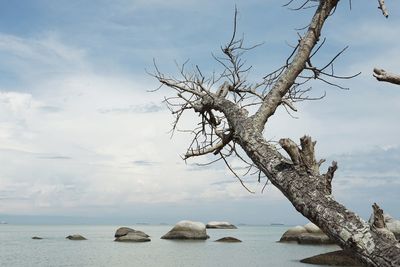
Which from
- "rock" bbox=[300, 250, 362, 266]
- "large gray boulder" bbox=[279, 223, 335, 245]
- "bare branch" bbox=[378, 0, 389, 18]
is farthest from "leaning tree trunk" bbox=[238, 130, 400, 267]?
"large gray boulder" bbox=[279, 223, 335, 245]

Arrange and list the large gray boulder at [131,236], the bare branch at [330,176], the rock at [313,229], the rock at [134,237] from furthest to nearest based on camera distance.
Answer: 1. the large gray boulder at [131,236]
2. the rock at [134,237]
3. the rock at [313,229]
4. the bare branch at [330,176]

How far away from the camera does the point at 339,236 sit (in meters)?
3.34

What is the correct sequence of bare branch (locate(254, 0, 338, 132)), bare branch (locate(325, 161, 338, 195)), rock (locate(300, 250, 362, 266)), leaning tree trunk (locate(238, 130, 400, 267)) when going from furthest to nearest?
rock (locate(300, 250, 362, 266))
bare branch (locate(254, 0, 338, 132))
bare branch (locate(325, 161, 338, 195))
leaning tree trunk (locate(238, 130, 400, 267))

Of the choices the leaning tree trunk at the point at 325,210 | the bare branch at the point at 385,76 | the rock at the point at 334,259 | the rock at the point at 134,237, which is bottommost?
the rock at the point at 334,259

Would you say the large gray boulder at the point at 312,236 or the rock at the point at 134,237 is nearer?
the large gray boulder at the point at 312,236

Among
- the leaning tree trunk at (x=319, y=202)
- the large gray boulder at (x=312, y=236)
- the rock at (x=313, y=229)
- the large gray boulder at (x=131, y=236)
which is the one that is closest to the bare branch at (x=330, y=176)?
the leaning tree trunk at (x=319, y=202)

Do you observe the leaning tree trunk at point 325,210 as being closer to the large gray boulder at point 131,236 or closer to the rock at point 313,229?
the rock at point 313,229

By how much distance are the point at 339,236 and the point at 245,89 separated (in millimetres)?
4111

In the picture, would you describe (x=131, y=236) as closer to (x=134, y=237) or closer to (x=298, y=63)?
(x=134, y=237)

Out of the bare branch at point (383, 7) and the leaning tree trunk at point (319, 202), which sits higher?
the bare branch at point (383, 7)

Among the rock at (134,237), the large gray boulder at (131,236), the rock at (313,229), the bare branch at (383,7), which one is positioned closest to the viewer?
the bare branch at (383,7)

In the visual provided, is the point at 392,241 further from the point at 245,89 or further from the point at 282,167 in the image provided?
the point at 245,89

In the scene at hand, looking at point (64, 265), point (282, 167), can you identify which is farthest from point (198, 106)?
point (64, 265)

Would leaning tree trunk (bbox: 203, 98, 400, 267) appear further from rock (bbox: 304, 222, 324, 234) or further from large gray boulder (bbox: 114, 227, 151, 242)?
large gray boulder (bbox: 114, 227, 151, 242)
